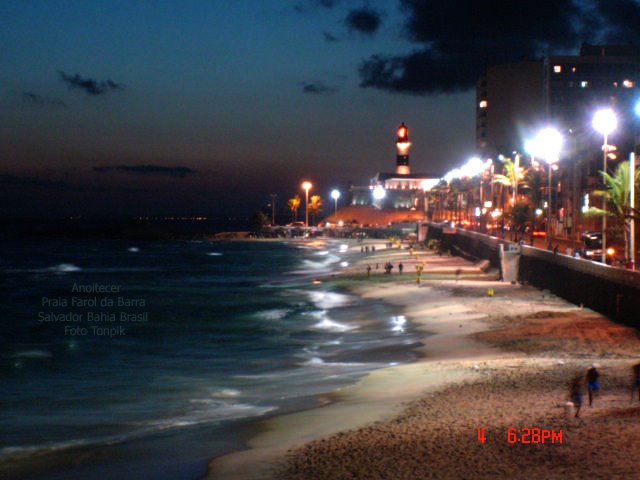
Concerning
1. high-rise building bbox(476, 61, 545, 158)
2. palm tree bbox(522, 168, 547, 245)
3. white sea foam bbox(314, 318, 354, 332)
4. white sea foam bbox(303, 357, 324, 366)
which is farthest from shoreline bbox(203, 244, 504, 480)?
high-rise building bbox(476, 61, 545, 158)

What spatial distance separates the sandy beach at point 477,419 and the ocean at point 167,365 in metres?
1.27

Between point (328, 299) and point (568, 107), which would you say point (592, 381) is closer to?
point (328, 299)

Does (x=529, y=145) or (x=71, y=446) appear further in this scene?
(x=529, y=145)

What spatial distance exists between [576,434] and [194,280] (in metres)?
60.1

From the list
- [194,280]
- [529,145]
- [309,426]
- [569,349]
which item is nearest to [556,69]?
[529,145]

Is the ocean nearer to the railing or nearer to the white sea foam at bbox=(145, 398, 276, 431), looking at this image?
the white sea foam at bbox=(145, 398, 276, 431)

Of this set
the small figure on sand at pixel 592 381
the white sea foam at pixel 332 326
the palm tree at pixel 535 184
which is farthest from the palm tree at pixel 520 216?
the small figure on sand at pixel 592 381

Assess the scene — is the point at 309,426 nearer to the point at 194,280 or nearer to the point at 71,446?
the point at 71,446

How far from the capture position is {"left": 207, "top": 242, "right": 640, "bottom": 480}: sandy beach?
14.0m

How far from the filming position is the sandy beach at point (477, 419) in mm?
14008

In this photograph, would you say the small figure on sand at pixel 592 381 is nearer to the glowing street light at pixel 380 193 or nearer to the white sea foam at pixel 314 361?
the white sea foam at pixel 314 361

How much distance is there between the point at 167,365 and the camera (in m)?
29.2

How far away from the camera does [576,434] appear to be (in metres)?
15.2
